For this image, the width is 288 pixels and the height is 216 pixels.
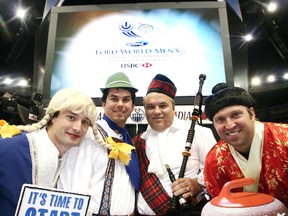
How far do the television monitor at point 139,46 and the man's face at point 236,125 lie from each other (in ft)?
6.01

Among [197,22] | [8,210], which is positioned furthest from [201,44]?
[8,210]

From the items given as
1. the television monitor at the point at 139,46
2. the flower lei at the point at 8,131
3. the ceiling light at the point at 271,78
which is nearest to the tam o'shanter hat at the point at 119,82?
the flower lei at the point at 8,131

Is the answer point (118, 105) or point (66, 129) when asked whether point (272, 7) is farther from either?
point (66, 129)

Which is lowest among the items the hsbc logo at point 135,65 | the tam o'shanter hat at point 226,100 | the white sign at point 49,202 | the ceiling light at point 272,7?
the white sign at point 49,202

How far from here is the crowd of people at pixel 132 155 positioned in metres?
1.62

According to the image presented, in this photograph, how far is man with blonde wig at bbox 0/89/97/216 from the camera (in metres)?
1.51

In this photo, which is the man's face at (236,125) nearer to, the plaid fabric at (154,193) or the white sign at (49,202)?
the plaid fabric at (154,193)

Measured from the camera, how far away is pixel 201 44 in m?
4.02

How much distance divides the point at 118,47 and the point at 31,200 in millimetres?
3066

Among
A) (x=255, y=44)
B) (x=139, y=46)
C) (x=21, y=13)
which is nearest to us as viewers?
(x=139, y=46)

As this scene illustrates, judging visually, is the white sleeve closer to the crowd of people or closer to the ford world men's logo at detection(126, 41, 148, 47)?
the crowd of people

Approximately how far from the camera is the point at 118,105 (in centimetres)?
231

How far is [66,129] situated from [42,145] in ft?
0.54

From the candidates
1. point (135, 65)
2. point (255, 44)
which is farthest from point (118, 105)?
point (255, 44)
